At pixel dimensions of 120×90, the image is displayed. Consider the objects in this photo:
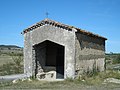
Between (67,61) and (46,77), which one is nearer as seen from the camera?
(67,61)

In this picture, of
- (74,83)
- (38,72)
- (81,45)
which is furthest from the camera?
(38,72)

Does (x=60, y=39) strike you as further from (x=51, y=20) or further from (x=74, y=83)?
(x=74, y=83)

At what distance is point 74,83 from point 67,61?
7.04 feet

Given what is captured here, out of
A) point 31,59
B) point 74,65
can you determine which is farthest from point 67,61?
point 31,59

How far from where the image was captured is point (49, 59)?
2298 centimetres

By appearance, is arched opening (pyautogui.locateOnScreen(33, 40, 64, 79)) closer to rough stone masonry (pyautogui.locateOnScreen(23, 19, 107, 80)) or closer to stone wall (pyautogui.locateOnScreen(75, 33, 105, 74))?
rough stone masonry (pyautogui.locateOnScreen(23, 19, 107, 80))

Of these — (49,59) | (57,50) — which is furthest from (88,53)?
(49,59)

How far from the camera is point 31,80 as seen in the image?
19.8 meters

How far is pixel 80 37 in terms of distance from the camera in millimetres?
19812

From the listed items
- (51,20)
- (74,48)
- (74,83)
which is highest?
(51,20)

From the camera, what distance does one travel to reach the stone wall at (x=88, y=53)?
1942 centimetres

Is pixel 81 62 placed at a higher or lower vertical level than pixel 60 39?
lower

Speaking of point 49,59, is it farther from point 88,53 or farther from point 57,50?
point 88,53

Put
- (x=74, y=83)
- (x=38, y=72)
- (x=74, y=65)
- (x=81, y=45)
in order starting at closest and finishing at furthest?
(x=74, y=83) → (x=74, y=65) → (x=81, y=45) → (x=38, y=72)
